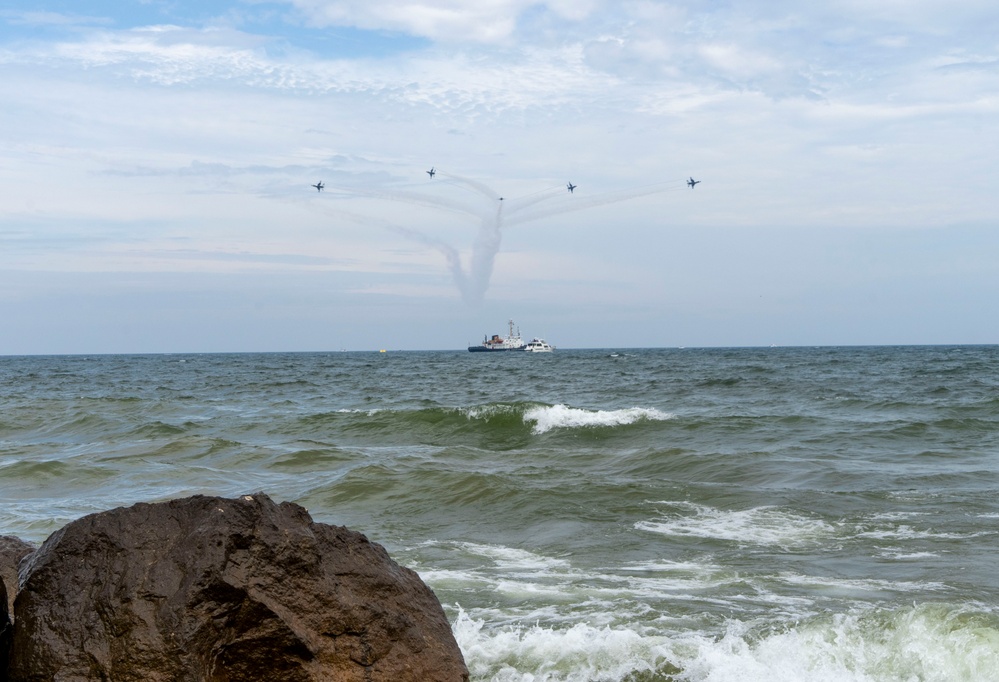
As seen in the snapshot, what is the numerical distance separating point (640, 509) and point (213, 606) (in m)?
8.07

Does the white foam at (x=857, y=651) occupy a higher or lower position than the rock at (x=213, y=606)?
lower

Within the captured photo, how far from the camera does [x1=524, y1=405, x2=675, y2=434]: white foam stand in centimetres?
2422

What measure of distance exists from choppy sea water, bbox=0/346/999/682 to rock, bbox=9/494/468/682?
4.20 ft

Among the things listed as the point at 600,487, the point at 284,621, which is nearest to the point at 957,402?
the point at 600,487

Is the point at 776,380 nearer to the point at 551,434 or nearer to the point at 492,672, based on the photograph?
the point at 551,434

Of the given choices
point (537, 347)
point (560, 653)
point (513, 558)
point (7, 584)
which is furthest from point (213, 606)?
point (537, 347)

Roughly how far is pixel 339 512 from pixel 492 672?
270 inches

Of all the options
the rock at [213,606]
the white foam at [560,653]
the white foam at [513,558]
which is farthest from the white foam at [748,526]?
the rock at [213,606]

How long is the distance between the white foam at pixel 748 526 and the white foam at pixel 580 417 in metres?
11.9

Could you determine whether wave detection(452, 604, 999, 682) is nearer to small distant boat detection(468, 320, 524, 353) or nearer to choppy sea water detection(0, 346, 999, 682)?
choppy sea water detection(0, 346, 999, 682)

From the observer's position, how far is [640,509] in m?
12.1

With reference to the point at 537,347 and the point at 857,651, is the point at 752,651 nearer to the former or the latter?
the point at 857,651

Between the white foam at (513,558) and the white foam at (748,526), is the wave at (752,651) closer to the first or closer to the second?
the white foam at (513,558)

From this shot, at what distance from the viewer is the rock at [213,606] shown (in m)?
4.56
